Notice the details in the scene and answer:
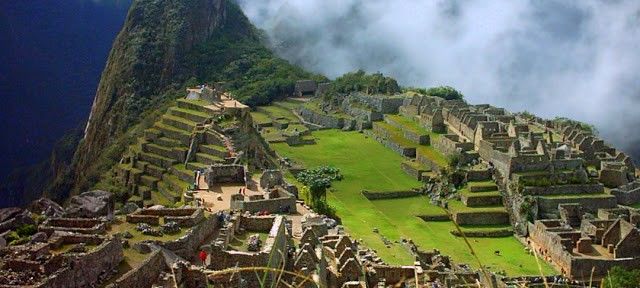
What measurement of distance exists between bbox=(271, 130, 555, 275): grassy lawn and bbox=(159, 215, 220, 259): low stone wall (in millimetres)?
8200

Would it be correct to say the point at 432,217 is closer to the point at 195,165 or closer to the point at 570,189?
the point at 570,189

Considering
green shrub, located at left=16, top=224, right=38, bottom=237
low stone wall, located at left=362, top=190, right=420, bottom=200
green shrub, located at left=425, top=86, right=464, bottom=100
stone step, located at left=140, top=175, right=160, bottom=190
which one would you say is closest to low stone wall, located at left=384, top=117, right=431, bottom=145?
low stone wall, located at left=362, top=190, right=420, bottom=200

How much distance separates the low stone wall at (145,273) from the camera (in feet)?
55.0

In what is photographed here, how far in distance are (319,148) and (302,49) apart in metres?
51.5

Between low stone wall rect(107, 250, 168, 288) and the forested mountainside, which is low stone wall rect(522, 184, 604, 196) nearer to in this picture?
the forested mountainside

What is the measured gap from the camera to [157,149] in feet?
168

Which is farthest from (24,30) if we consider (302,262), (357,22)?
(357,22)

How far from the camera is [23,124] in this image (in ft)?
146

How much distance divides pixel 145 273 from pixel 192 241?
9.32 feet

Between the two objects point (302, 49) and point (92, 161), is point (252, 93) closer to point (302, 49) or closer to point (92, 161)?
point (92, 161)

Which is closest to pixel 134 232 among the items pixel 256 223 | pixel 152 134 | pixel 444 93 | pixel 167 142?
pixel 256 223

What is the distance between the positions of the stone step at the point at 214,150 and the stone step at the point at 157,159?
227 centimetres

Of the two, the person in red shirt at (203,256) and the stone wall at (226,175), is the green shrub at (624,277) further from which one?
the person in red shirt at (203,256)

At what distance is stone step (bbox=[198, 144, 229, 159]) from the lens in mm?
45109
